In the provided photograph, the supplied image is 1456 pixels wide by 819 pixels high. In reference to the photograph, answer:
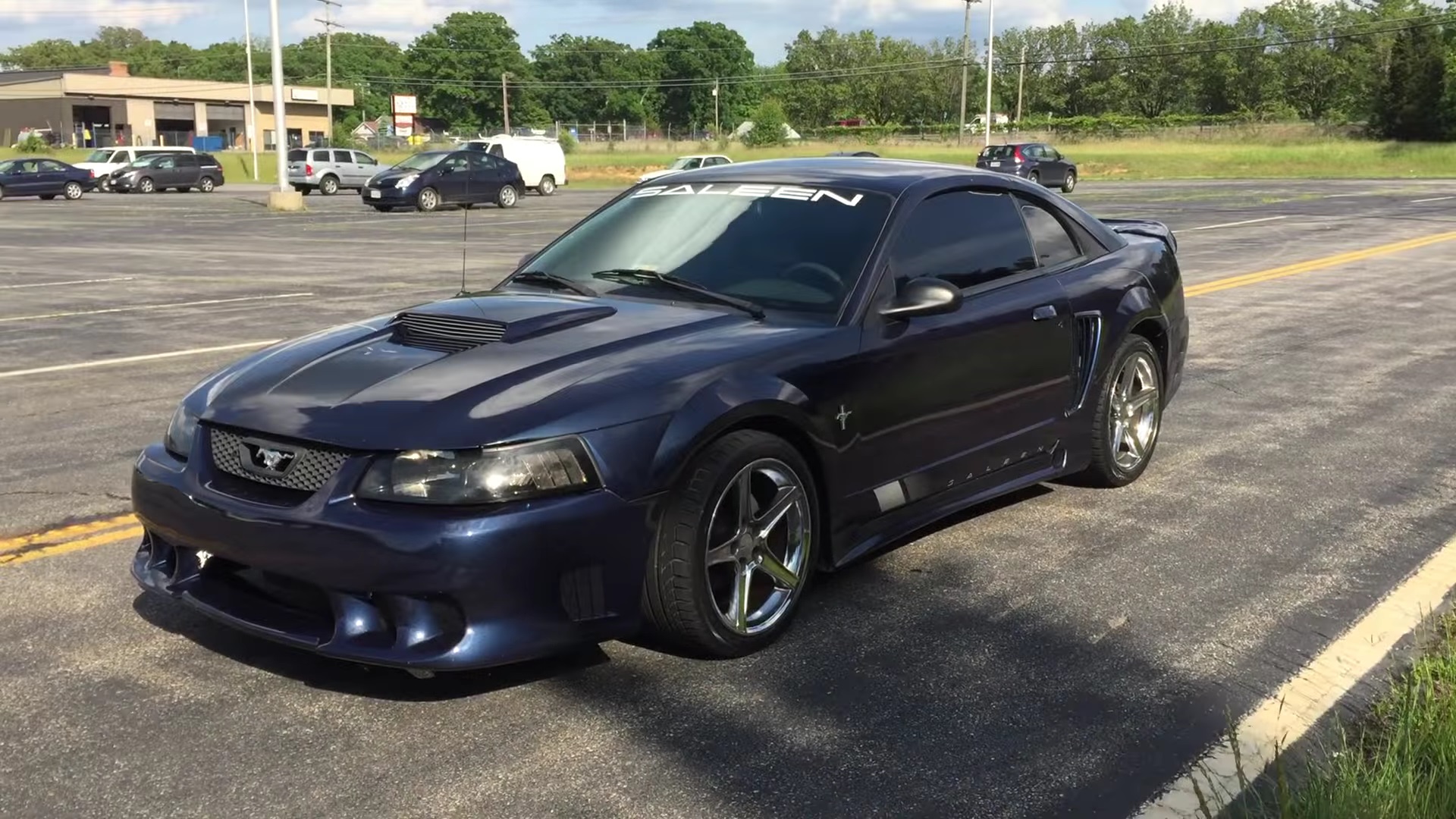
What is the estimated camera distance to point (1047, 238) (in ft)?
17.8

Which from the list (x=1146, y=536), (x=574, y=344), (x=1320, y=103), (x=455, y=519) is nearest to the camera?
(x=455, y=519)

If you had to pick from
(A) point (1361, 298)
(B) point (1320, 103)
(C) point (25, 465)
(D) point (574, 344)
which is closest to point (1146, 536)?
(D) point (574, 344)

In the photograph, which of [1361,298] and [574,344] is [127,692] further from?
[1361,298]

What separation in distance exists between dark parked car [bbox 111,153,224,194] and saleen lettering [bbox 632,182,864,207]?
4446cm

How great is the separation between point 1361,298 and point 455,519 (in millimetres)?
11999

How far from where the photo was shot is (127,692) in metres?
3.55

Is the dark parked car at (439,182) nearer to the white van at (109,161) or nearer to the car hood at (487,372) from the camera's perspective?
the white van at (109,161)

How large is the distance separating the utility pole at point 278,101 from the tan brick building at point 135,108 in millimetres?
52286

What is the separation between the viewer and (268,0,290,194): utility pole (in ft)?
104

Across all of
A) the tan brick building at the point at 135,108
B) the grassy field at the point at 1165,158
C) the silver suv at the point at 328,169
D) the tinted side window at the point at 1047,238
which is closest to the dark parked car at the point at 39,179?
the silver suv at the point at 328,169

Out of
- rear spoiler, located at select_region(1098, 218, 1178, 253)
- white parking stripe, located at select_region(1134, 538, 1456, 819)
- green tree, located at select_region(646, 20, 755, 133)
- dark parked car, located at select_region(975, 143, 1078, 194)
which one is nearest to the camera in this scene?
white parking stripe, located at select_region(1134, 538, 1456, 819)

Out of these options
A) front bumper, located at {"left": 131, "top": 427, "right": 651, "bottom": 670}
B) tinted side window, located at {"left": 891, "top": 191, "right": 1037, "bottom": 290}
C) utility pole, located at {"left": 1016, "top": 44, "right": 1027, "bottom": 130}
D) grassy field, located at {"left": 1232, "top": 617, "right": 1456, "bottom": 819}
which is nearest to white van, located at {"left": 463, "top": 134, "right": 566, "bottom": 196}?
tinted side window, located at {"left": 891, "top": 191, "right": 1037, "bottom": 290}

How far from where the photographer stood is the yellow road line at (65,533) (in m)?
4.87

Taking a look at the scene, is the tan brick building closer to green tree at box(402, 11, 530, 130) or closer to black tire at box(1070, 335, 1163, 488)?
green tree at box(402, 11, 530, 130)
